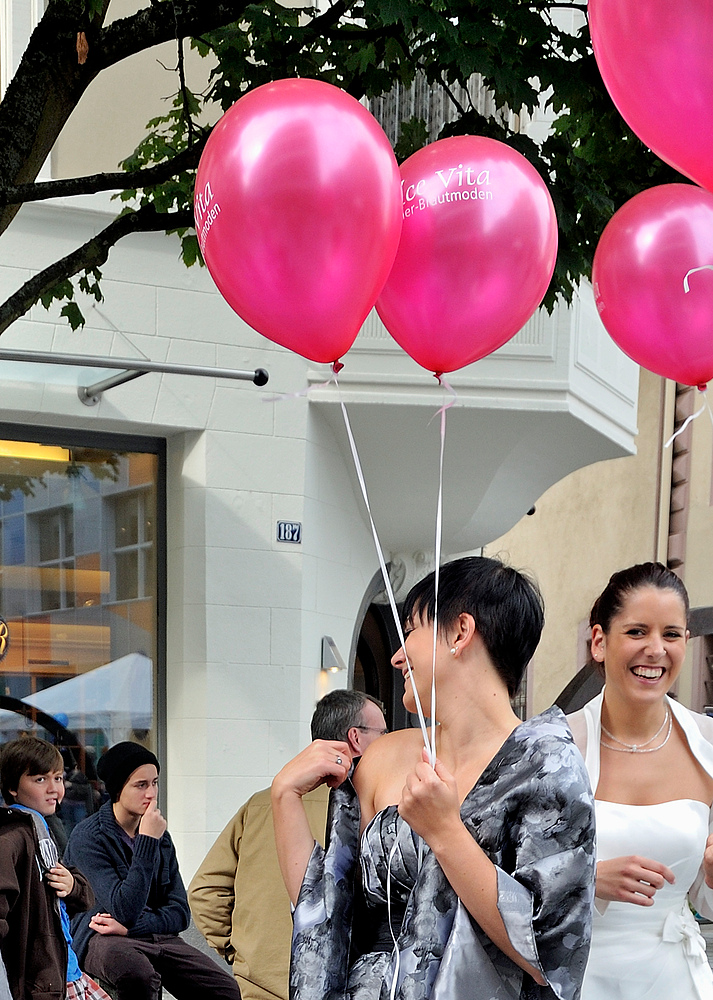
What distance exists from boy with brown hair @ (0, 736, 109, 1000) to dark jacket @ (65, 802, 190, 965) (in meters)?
0.37

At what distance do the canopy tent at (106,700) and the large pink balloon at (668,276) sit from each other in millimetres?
4995

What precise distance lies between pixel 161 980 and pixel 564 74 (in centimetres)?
349

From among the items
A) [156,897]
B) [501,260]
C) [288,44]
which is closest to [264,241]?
[501,260]

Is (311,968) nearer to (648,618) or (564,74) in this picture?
(648,618)

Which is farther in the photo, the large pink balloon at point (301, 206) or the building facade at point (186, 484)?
the building facade at point (186, 484)

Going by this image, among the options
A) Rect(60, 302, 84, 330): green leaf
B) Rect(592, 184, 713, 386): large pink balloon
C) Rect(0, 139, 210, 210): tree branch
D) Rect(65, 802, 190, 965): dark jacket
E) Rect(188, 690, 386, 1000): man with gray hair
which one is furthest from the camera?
Rect(60, 302, 84, 330): green leaf

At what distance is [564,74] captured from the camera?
4328mm

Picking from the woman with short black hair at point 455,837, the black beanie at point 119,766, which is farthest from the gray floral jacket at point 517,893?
the black beanie at point 119,766

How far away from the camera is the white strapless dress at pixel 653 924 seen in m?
2.90

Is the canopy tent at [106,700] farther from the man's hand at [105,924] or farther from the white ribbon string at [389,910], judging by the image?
the white ribbon string at [389,910]

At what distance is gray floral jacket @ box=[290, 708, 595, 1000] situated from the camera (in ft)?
7.02

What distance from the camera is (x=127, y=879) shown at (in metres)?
4.88

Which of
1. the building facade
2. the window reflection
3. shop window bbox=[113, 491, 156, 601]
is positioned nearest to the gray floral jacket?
the building facade

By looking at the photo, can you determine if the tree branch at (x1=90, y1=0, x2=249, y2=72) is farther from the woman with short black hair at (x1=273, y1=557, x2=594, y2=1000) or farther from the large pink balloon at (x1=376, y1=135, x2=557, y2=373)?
the woman with short black hair at (x1=273, y1=557, x2=594, y2=1000)
